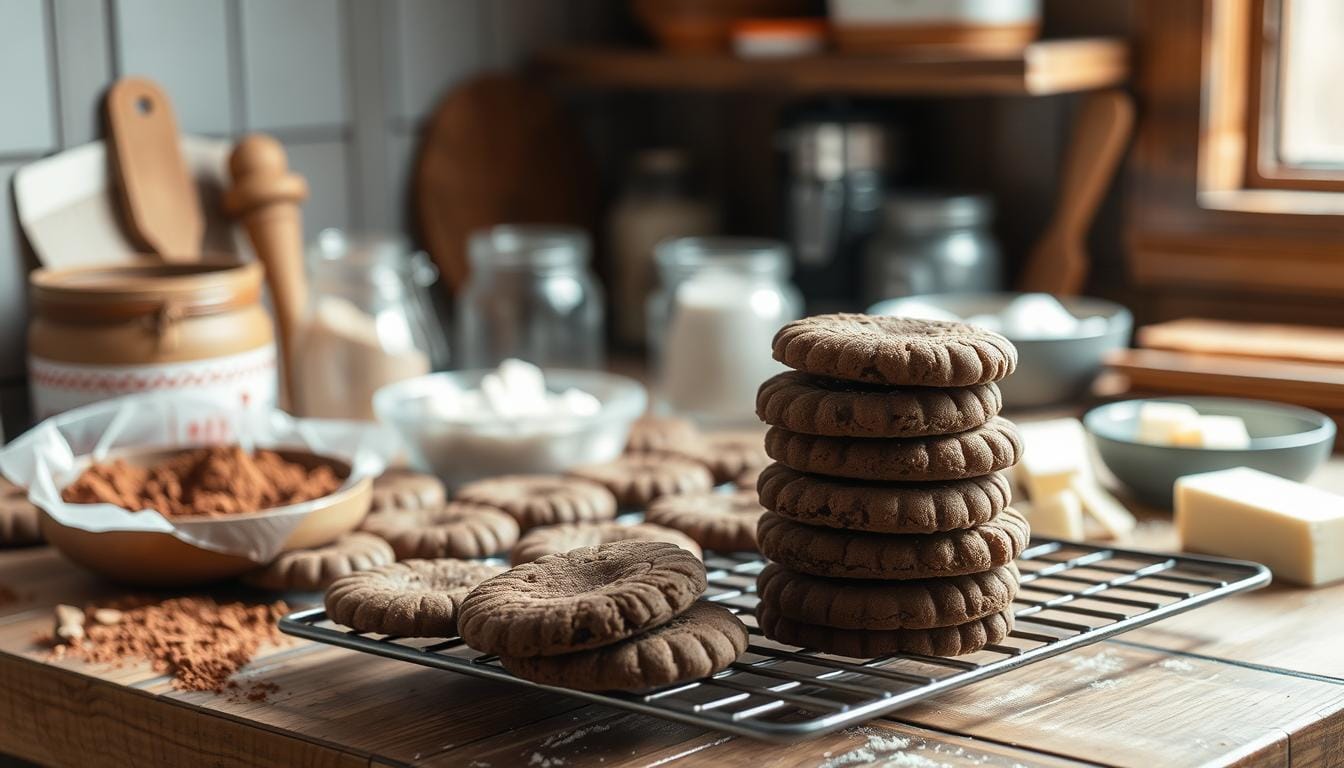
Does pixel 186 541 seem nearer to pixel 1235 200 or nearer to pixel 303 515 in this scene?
pixel 303 515

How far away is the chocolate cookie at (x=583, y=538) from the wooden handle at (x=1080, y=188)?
0.85 meters

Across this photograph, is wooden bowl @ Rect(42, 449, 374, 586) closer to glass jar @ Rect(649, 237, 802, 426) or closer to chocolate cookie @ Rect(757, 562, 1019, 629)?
chocolate cookie @ Rect(757, 562, 1019, 629)

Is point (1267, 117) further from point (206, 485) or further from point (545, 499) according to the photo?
point (206, 485)

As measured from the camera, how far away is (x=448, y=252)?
2004mm

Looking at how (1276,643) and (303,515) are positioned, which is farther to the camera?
(303,515)

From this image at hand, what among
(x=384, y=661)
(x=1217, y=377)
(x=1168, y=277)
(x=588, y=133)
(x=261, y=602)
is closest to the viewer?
(x=384, y=661)

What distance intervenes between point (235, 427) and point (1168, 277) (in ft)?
3.53

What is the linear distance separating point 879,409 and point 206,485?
565 mm

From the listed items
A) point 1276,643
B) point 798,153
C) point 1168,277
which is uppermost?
point 798,153

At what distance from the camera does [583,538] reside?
114 cm

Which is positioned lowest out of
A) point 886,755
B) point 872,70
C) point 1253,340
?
point 886,755

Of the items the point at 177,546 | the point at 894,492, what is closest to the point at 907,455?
the point at 894,492

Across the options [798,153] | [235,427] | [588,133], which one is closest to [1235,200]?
[798,153]

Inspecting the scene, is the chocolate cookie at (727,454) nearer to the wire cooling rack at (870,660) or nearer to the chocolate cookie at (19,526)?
the wire cooling rack at (870,660)
